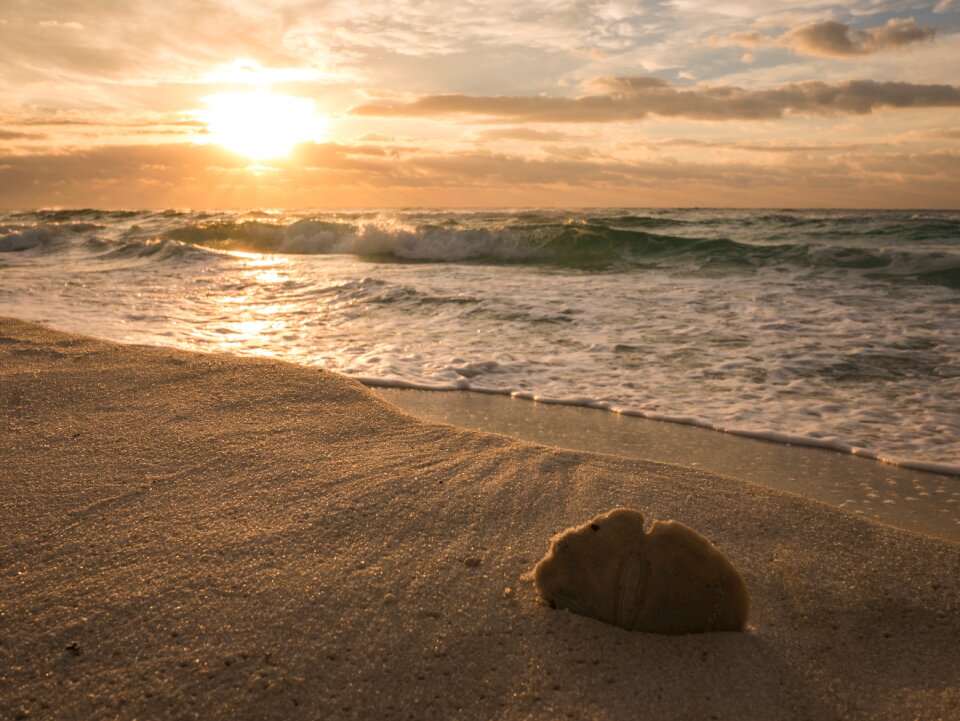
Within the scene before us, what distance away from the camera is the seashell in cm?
175

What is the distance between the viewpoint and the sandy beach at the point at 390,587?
5.08ft

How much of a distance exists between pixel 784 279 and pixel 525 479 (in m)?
8.84

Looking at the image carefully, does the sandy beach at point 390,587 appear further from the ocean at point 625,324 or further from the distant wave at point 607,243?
the distant wave at point 607,243

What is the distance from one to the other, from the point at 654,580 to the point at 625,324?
5062mm

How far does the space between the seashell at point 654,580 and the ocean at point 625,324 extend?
2126 mm

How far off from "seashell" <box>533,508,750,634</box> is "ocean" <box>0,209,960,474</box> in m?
2.13

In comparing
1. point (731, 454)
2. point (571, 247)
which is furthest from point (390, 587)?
point (571, 247)

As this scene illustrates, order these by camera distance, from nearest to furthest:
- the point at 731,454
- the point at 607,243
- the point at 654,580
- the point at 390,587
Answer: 1. the point at 654,580
2. the point at 390,587
3. the point at 731,454
4. the point at 607,243

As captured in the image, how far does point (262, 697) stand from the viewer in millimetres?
1507

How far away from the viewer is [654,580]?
176cm

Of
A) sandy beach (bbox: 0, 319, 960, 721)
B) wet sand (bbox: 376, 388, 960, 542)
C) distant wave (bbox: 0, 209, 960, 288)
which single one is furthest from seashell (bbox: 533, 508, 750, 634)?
distant wave (bbox: 0, 209, 960, 288)

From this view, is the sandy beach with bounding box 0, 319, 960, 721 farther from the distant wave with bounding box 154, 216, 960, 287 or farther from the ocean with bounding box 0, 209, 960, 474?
the distant wave with bounding box 154, 216, 960, 287

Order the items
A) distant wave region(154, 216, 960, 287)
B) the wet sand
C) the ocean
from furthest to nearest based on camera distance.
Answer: distant wave region(154, 216, 960, 287) < the ocean < the wet sand

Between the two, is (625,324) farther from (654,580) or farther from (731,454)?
(654,580)
